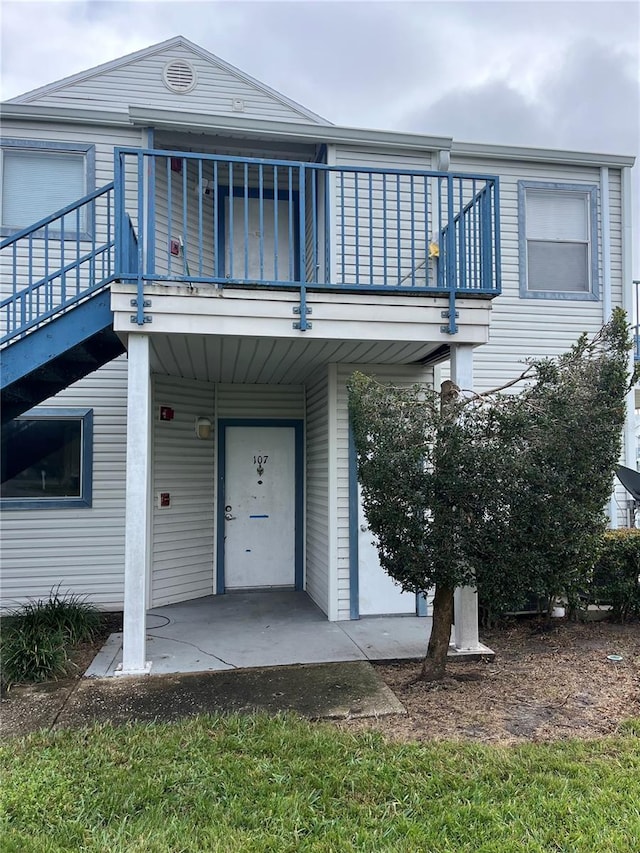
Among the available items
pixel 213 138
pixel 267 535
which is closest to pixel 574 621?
pixel 267 535

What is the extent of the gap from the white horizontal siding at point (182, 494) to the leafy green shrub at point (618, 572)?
454 centimetres

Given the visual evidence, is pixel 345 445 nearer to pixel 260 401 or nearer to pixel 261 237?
pixel 260 401

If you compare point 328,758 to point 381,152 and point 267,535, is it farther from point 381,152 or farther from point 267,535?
point 381,152

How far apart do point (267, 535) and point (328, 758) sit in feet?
15.5

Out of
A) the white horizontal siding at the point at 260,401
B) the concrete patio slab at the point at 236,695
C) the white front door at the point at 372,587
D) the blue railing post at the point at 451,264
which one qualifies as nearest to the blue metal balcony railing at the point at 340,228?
the blue railing post at the point at 451,264

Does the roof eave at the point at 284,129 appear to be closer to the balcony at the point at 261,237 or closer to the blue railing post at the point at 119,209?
the balcony at the point at 261,237

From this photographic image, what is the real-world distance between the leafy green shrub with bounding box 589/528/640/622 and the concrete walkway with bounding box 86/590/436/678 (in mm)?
1755

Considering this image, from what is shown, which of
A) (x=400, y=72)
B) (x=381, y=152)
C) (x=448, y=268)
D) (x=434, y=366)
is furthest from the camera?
(x=400, y=72)

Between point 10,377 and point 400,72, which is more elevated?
point 400,72

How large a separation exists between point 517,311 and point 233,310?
4.38 meters

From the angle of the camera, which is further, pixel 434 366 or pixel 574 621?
pixel 434 366

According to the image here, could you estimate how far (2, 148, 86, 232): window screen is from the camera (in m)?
6.77

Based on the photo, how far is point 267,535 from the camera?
791 centimetres

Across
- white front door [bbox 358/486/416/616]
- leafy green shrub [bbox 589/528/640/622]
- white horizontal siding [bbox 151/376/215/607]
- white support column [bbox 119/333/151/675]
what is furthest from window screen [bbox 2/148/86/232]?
leafy green shrub [bbox 589/528/640/622]
